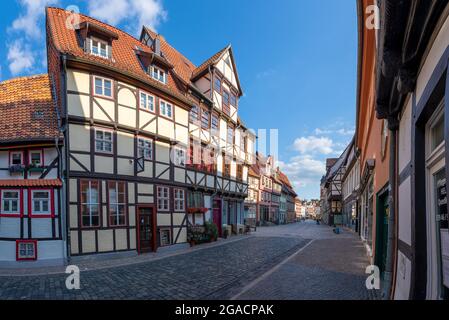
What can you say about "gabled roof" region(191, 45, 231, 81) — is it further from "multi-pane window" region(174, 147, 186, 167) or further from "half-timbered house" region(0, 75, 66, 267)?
"half-timbered house" region(0, 75, 66, 267)

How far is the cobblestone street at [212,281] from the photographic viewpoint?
20.5 ft

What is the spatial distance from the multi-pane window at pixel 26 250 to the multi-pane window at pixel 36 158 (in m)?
2.99

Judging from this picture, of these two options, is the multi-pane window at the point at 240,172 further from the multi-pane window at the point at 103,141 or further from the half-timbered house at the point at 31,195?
the half-timbered house at the point at 31,195

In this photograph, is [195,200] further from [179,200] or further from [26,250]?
[26,250]

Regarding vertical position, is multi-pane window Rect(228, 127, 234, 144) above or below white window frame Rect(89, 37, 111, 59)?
below

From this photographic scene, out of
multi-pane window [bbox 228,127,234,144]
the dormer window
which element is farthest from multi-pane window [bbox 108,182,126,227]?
multi-pane window [bbox 228,127,234,144]

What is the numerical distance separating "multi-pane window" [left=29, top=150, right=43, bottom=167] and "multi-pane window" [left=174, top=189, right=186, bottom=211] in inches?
247

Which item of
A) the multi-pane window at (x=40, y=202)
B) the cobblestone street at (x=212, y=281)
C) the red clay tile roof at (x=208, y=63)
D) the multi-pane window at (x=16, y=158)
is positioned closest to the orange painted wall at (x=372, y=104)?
the cobblestone street at (x=212, y=281)

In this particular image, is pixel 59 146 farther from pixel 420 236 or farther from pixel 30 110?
pixel 420 236

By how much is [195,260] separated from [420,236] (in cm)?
913

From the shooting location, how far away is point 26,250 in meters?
9.69

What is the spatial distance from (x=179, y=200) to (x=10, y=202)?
7.28 meters

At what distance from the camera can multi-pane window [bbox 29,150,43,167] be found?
10.1 metres
